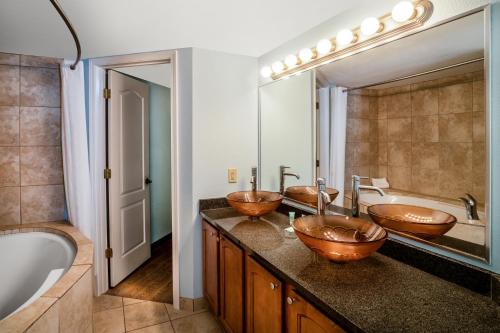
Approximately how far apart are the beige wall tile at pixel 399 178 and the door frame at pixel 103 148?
156 centimetres

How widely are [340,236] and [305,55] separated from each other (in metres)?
1.20

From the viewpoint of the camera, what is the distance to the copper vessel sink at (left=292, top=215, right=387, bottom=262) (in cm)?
112

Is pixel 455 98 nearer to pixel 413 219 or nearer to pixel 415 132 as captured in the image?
pixel 415 132

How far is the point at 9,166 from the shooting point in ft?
8.05

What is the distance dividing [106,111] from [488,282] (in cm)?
282

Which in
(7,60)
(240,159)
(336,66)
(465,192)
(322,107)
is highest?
(7,60)

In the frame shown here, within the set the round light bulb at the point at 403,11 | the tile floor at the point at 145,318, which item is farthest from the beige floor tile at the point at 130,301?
the round light bulb at the point at 403,11

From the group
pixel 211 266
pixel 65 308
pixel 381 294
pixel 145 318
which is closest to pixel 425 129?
pixel 381 294

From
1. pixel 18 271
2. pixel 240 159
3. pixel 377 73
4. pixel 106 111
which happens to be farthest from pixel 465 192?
pixel 18 271

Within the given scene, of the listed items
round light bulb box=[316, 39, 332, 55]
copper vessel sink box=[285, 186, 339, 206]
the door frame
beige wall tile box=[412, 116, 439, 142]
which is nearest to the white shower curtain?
the door frame

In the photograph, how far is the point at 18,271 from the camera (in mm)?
2207

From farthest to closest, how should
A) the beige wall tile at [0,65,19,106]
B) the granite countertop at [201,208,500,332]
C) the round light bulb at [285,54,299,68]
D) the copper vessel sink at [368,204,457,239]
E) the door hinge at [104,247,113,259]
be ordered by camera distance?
the door hinge at [104,247,113,259] → the beige wall tile at [0,65,19,106] → the round light bulb at [285,54,299,68] → the copper vessel sink at [368,204,457,239] → the granite countertop at [201,208,500,332]

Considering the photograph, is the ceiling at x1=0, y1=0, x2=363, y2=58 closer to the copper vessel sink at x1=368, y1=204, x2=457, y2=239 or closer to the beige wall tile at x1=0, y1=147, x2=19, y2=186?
the beige wall tile at x1=0, y1=147, x2=19, y2=186

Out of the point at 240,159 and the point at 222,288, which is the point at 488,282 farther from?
the point at 240,159
